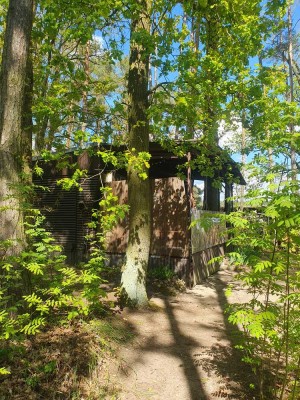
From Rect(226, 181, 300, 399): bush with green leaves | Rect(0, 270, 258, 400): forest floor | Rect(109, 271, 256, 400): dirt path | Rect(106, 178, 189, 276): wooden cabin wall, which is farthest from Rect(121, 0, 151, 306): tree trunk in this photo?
Rect(226, 181, 300, 399): bush with green leaves

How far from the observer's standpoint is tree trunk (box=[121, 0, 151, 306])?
711 cm

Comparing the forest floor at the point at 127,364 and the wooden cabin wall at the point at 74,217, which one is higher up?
the wooden cabin wall at the point at 74,217

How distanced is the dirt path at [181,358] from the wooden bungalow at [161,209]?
2.04 m

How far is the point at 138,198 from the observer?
→ 7227 mm

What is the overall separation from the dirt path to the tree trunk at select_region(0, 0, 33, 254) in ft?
8.36

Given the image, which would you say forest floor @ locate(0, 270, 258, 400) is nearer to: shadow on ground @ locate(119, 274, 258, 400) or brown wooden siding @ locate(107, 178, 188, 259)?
shadow on ground @ locate(119, 274, 258, 400)

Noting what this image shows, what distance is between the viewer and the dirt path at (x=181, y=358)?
165 inches

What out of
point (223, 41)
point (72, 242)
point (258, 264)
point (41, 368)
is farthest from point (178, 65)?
point (72, 242)

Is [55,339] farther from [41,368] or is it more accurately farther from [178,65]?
[178,65]

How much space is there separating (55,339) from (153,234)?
18.1ft

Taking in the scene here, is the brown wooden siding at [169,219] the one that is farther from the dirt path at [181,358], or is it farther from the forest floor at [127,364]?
the forest floor at [127,364]

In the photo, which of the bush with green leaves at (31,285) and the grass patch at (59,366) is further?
the bush with green leaves at (31,285)

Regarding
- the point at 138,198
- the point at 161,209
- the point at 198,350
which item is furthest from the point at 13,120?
the point at 161,209

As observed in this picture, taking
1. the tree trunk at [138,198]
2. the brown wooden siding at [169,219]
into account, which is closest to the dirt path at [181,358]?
the tree trunk at [138,198]
